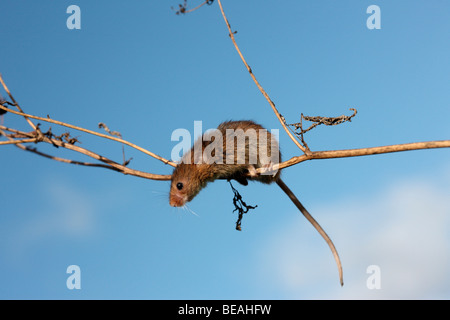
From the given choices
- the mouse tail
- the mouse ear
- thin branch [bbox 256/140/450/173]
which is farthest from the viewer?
the mouse ear

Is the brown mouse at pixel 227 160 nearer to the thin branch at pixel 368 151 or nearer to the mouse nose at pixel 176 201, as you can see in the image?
the mouse nose at pixel 176 201

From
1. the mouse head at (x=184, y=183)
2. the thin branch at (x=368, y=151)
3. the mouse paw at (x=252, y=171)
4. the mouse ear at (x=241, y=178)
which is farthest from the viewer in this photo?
the mouse ear at (x=241, y=178)

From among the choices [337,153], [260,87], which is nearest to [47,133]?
[260,87]

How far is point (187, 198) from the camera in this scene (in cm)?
605

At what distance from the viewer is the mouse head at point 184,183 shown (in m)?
5.93

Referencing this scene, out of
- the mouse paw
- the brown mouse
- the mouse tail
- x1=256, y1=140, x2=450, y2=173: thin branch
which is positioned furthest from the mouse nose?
x1=256, y1=140, x2=450, y2=173: thin branch

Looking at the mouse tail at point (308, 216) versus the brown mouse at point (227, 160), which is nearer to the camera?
the mouse tail at point (308, 216)

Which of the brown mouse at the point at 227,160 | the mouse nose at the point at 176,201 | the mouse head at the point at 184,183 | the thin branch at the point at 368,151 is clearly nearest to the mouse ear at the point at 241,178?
the brown mouse at the point at 227,160

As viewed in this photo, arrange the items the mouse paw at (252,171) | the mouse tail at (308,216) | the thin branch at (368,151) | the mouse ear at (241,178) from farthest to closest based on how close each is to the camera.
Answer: the mouse ear at (241,178), the mouse paw at (252,171), the mouse tail at (308,216), the thin branch at (368,151)

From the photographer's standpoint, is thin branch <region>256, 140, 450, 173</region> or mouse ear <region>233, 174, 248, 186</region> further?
mouse ear <region>233, 174, 248, 186</region>

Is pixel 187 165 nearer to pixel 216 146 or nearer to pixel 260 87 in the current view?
pixel 216 146

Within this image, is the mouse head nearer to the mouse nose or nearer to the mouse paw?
the mouse nose

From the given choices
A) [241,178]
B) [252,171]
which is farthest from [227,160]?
[252,171]

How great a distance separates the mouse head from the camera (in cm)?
593
